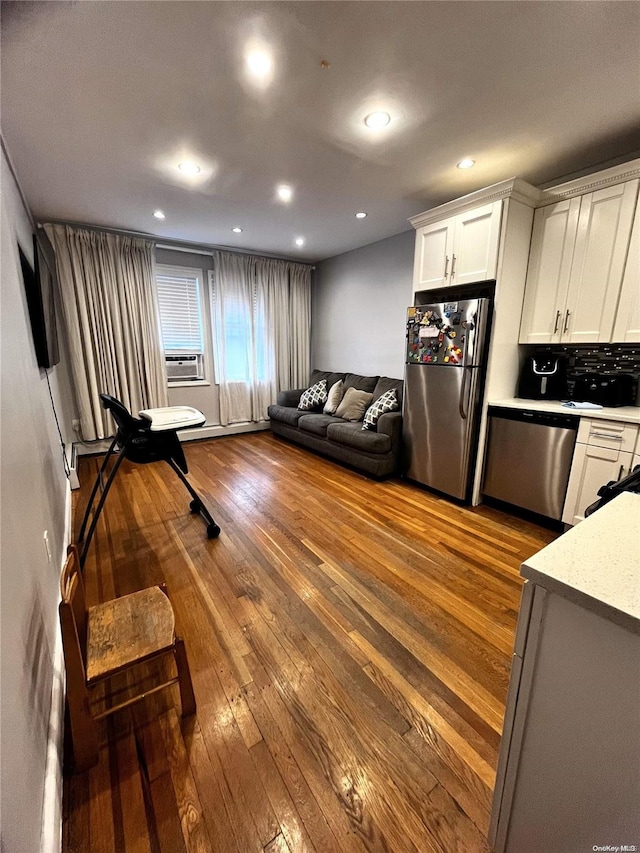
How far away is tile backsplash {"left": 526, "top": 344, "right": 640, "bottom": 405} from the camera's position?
2504mm

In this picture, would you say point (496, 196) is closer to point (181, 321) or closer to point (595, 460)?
point (595, 460)

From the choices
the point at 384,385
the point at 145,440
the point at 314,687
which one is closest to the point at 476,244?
the point at 384,385

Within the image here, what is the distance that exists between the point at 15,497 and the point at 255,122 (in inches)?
90.8

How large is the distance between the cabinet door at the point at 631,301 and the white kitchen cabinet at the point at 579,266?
29mm

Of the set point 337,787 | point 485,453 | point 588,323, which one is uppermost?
point 588,323

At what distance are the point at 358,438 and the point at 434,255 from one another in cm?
186

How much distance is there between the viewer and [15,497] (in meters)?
1.16

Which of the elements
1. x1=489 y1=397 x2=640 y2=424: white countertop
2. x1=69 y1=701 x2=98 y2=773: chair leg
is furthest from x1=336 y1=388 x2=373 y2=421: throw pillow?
x1=69 y1=701 x2=98 y2=773: chair leg

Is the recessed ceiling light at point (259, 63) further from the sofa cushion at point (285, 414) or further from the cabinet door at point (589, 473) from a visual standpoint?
the sofa cushion at point (285, 414)

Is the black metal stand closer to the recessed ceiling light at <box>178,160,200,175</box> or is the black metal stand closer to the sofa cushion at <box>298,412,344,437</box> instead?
the sofa cushion at <box>298,412,344,437</box>

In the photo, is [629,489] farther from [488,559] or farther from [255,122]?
[255,122]

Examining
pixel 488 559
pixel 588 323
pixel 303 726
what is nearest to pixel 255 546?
pixel 303 726

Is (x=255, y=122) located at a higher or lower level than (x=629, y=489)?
higher

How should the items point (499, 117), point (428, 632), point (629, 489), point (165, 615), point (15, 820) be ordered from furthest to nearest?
point (499, 117)
point (428, 632)
point (165, 615)
point (629, 489)
point (15, 820)
